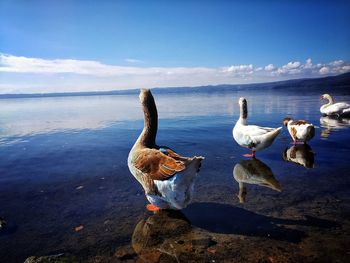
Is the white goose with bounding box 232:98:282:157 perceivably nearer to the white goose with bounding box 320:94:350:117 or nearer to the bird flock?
the bird flock

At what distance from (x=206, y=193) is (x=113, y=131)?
11.2 meters

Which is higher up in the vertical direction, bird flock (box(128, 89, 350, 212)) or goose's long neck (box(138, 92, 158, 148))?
goose's long neck (box(138, 92, 158, 148))

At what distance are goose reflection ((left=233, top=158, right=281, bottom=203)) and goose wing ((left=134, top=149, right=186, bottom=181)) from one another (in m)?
2.20

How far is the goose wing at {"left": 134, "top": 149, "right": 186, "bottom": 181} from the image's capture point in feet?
14.7

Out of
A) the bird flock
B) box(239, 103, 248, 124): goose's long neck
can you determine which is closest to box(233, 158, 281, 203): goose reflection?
the bird flock

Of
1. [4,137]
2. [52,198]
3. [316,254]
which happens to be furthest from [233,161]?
[4,137]

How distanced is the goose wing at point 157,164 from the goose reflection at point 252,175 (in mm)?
Answer: 2197

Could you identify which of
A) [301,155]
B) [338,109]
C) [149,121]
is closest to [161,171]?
[149,121]

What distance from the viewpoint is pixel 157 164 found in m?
4.78

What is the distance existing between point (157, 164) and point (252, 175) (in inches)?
147

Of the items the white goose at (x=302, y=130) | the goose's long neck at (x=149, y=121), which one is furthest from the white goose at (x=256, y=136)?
the goose's long neck at (x=149, y=121)

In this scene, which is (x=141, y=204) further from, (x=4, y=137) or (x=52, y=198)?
(x=4, y=137)

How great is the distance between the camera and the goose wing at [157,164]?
4480 millimetres

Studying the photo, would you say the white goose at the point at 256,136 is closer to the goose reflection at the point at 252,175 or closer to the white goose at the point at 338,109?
the goose reflection at the point at 252,175
